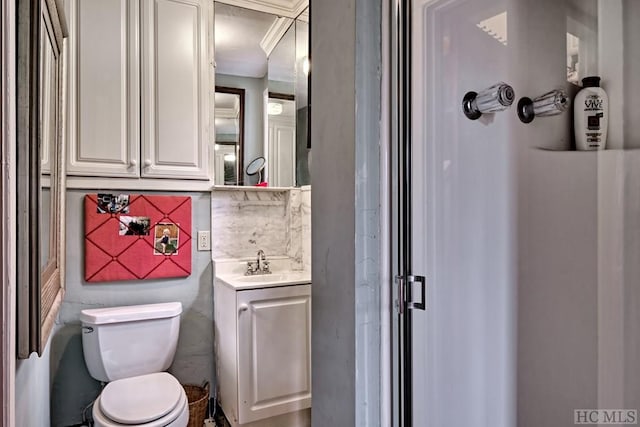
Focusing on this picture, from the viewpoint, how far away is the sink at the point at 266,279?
78.1 inches

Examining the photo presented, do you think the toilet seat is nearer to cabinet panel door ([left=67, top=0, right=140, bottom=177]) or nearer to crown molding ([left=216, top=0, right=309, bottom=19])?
cabinet panel door ([left=67, top=0, right=140, bottom=177])

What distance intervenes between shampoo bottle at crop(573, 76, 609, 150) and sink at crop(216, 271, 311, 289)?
1.36 meters

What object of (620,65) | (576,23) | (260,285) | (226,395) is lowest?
(226,395)

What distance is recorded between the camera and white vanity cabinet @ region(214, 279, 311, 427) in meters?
1.95

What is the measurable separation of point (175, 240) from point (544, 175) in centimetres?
181

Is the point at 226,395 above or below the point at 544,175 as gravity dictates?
below

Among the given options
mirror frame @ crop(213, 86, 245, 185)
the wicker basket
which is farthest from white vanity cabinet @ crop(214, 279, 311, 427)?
mirror frame @ crop(213, 86, 245, 185)

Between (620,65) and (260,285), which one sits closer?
(620,65)

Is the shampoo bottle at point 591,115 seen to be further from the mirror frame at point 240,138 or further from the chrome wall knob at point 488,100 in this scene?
the mirror frame at point 240,138

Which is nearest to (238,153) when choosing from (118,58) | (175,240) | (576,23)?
(175,240)

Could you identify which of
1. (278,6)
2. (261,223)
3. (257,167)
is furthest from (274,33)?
(261,223)

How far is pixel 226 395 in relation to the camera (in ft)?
7.05

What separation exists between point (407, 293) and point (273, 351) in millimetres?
1205

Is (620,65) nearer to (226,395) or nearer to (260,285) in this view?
(260,285)
